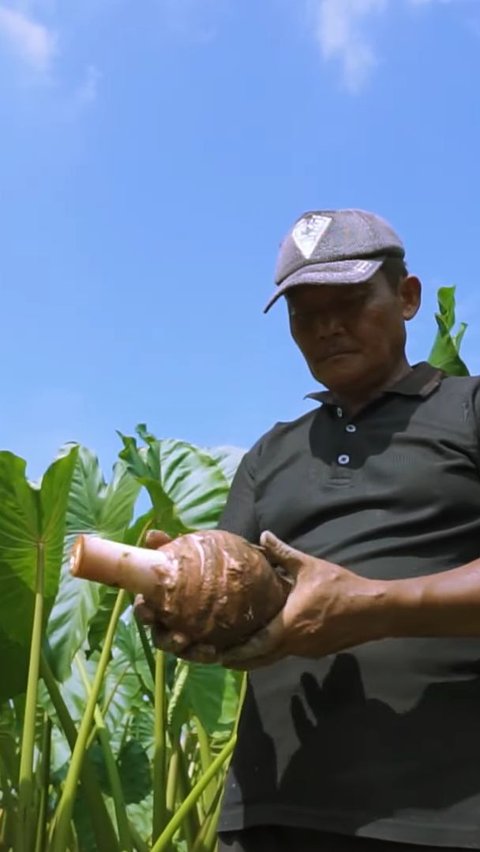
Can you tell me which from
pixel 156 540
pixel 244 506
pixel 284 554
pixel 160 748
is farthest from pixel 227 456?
pixel 284 554

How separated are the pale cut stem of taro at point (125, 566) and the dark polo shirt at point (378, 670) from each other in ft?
0.67

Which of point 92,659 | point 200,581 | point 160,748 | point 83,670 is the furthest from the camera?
point 92,659

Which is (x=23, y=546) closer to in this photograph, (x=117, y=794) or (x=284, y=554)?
(x=117, y=794)

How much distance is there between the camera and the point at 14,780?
216 cm

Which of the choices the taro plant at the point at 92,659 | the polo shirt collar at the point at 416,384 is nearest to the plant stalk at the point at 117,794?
the taro plant at the point at 92,659

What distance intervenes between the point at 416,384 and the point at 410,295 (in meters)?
0.11

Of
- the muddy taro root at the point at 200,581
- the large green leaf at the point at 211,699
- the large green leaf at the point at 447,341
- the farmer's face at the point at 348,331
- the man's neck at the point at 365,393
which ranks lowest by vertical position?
the large green leaf at the point at 211,699

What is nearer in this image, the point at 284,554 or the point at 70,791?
the point at 284,554

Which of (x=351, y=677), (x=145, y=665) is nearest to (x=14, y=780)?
(x=145, y=665)

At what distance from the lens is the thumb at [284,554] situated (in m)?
0.81

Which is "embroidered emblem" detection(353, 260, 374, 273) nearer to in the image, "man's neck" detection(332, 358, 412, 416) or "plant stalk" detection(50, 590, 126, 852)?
"man's neck" detection(332, 358, 412, 416)

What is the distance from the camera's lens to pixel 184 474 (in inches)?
94.9

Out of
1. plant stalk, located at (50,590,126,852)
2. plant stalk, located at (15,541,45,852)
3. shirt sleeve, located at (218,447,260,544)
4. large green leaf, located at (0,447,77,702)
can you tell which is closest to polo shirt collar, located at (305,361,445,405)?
shirt sleeve, located at (218,447,260,544)

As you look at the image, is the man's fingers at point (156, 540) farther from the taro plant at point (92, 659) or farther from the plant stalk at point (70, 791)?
the plant stalk at point (70, 791)
